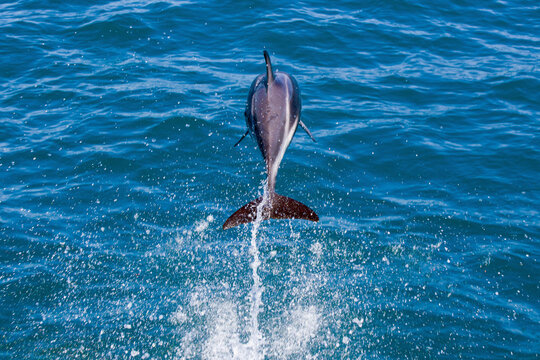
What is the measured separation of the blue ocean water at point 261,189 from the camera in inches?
337

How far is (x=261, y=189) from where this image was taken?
10.8m

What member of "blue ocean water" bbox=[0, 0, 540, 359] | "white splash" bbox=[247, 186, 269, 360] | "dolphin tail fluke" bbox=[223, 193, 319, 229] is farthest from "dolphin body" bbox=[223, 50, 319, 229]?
"blue ocean water" bbox=[0, 0, 540, 359]

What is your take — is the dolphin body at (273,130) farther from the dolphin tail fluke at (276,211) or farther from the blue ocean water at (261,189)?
the blue ocean water at (261,189)

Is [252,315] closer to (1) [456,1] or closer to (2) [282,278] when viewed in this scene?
(2) [282,278]

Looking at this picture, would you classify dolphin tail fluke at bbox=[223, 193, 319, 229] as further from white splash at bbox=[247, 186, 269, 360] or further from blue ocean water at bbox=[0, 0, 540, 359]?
blue ocean water at bbox=[0, 0, 540, 359]

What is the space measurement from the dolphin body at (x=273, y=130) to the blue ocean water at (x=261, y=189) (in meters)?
2.28

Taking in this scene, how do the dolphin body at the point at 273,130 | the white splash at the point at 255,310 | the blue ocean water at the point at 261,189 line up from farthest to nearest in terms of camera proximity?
the blue ocean water at the point at 261,189
the white splash at the point at 255,310
the dolphin body at the point at 273,130

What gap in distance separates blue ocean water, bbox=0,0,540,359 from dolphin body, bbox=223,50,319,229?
7.49 feet

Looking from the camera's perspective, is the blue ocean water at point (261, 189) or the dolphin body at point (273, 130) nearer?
the dolphin body at point (273, 130)

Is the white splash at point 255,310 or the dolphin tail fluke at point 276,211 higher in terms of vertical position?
the dolphin tail fluke at point 276,211

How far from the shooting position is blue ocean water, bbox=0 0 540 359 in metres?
8.56

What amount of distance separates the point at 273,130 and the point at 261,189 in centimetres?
430

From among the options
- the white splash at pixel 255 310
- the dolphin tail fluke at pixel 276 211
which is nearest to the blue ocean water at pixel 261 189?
the white splash at pixel 255 310

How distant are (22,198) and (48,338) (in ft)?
9.92
